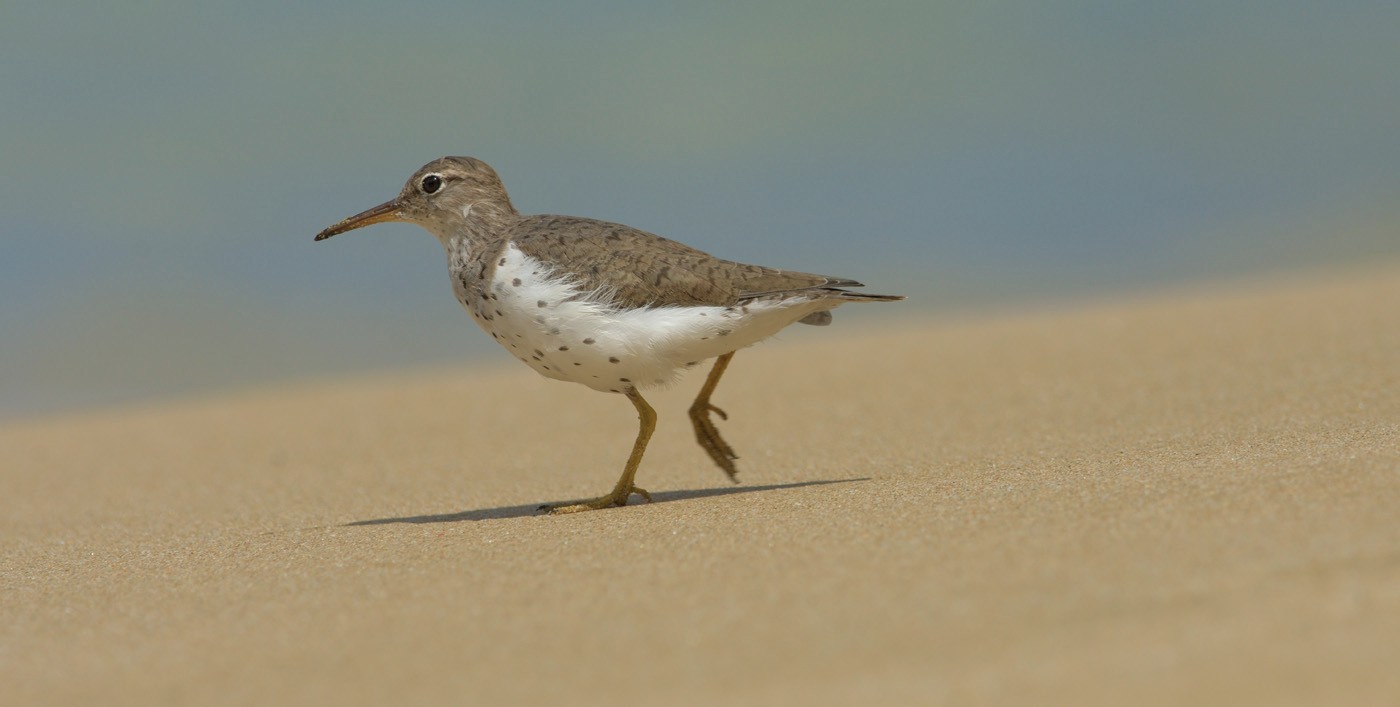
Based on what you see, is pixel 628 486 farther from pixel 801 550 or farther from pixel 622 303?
pixel 801 550

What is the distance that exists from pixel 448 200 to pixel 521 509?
69.1 inches

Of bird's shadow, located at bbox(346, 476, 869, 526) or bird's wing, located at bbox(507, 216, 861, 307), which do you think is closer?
bird's wing, located at bbox(507, 216, 861, 307)

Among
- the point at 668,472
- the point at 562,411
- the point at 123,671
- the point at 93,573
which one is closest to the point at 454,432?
the point at 562,411

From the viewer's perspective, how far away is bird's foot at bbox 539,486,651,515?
6699 millimetres

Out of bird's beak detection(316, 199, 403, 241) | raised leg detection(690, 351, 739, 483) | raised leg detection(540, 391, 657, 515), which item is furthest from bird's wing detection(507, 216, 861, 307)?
bird's beak detection(316, 199, 403, 241)

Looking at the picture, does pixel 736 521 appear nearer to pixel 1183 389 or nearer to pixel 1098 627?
pixel 1098 627

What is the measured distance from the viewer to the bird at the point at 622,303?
6.49m

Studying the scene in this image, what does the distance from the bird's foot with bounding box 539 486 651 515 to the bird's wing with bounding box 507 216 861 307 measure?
0.98m

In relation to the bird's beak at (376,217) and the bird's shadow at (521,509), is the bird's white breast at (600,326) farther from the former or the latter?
the bird's beak at (376,217)

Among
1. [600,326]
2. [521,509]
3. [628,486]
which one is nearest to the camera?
[600,326]

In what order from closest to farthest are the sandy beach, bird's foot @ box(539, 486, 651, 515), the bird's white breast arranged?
1. the sandy beach
2. the bird's white breast
3. bird's foot @ box(539, 486, 651, 515)

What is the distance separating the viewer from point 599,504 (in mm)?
6762

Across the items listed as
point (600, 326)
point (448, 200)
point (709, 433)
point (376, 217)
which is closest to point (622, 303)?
point (600, 326)

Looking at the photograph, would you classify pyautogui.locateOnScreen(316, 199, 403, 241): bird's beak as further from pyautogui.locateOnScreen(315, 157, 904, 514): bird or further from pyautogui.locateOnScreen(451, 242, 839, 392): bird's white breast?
pyautogui.locateOnScreen(451, 242, 839, 392): bird's white breast
